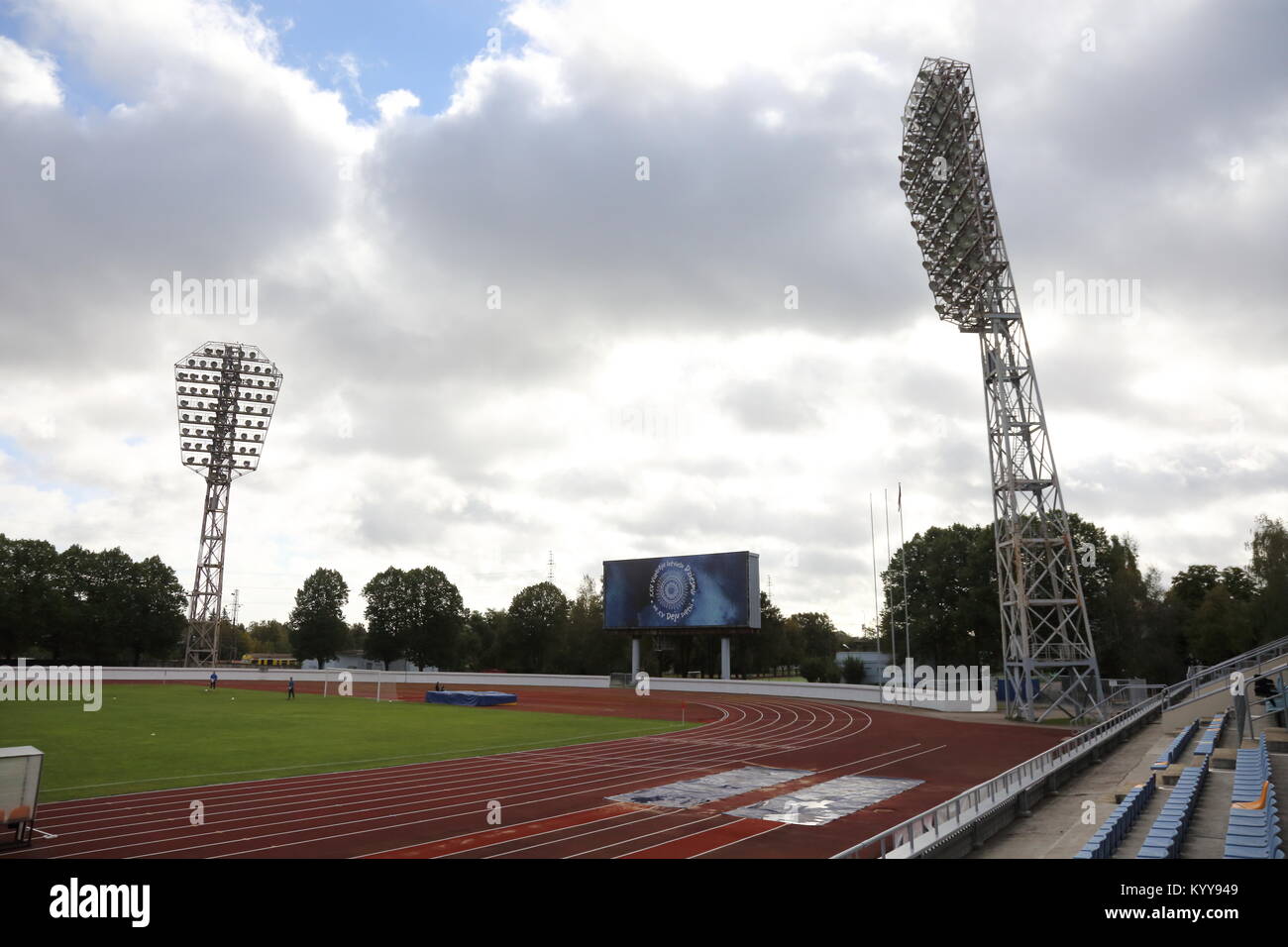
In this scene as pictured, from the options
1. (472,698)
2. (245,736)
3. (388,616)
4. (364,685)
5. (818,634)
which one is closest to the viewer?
(245,736)

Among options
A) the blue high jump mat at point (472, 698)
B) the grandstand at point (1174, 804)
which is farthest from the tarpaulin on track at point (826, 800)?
the blue high jump mat at point (472, 698)

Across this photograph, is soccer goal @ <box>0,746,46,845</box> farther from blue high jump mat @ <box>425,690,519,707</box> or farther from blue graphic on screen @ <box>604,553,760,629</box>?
blue graphic on screen @ <box>604,553,760,629</box>

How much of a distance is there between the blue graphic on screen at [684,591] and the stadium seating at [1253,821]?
4518 centimetres

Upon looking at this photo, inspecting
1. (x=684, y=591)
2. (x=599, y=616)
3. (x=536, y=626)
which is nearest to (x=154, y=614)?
(x=536, y=626)

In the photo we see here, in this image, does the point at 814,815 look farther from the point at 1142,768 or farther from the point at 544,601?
the point at 544,601

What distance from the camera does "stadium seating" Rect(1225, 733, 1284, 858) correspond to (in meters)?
9.29

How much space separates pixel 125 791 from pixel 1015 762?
25.3 meters

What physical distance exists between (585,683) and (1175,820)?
56.1 m

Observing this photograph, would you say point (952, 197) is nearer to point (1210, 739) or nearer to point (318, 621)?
point (1210, 739)

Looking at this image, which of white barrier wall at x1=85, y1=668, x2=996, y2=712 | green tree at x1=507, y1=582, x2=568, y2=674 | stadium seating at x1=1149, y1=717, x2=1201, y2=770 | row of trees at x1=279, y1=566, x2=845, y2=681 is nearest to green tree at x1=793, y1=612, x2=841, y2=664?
row of trees at x1=279, y1=566, x2=845, y2=681

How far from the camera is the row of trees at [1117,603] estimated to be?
51.0m

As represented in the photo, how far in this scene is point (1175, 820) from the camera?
11.5 meters

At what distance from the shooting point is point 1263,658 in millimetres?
35000

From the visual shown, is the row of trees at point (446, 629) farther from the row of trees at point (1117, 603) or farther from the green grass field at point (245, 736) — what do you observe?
the green grass field at point (245, 736)
